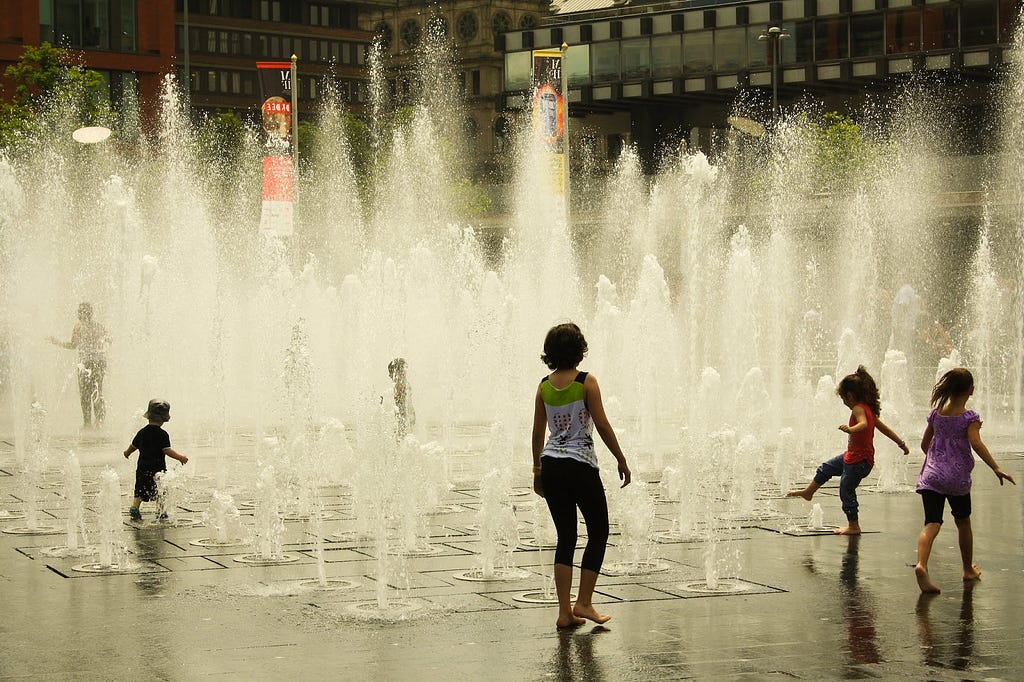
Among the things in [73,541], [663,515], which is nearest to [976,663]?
[663,515]

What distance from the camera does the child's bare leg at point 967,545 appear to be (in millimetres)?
8656

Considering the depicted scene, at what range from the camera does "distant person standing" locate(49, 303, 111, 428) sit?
19578mm

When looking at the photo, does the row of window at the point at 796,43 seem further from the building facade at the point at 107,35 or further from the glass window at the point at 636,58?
the building facade at the point at 107,35

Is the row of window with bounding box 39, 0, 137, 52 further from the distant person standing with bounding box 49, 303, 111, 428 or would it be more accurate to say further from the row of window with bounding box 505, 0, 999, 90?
the distant person standing with bounding box 49, 303, 111, 428

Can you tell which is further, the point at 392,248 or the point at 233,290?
the point at 392,248

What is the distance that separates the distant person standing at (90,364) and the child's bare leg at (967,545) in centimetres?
1309

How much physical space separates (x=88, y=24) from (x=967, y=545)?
6007 cm

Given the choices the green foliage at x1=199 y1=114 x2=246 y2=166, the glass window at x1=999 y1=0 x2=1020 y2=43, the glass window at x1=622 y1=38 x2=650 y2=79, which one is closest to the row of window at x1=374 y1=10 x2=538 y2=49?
the glass window at x1=622 y1=38 x2=650 y2=79

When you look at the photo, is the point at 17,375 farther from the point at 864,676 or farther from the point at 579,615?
the point at 864,676

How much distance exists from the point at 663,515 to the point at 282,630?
465cm

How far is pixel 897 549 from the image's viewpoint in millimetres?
9969

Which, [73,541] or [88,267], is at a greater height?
[88,267]

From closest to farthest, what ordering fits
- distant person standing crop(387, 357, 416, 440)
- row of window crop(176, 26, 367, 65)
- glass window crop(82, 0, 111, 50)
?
distant person standing crop(387, 357, 416, 440)
glass window crop(82, 0, 111, 50)
row of window crop(176, 26, 367, 65)

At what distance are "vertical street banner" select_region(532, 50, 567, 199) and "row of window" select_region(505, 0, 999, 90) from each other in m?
36.0
